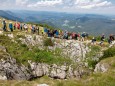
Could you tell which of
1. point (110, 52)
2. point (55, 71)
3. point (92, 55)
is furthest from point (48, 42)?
point (110, 52)

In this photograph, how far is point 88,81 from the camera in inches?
1013

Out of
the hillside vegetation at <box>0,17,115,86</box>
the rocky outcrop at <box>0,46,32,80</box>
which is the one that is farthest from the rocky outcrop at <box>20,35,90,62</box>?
the rocky outcrop at <box>0,46,32,80</box>

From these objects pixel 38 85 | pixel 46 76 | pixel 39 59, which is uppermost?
pixel 38 85

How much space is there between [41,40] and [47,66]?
30.0ft

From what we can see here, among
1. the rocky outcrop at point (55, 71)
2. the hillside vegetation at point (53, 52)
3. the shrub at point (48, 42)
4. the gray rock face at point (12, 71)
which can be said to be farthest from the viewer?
the shrub at point (48, 42)

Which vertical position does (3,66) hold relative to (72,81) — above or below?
below

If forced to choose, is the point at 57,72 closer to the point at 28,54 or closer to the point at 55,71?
the point at 55,71

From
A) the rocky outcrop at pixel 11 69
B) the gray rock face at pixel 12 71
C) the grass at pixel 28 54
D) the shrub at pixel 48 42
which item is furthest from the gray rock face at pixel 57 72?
the shrub at pixel 48 42

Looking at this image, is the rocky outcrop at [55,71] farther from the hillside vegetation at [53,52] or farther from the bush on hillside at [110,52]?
the bush on hillside at [110,52]

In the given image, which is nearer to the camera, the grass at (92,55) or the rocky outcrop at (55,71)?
the rocky outcrop at (55,71)

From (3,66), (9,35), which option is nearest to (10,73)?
(3,66)

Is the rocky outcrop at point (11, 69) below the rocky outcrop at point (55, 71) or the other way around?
the other way around

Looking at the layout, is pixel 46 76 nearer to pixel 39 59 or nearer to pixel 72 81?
pixel 39 59

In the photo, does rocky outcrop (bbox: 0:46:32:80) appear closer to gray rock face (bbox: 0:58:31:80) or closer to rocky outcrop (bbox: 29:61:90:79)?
gray rock face (bbox: 0:58:31:80)
